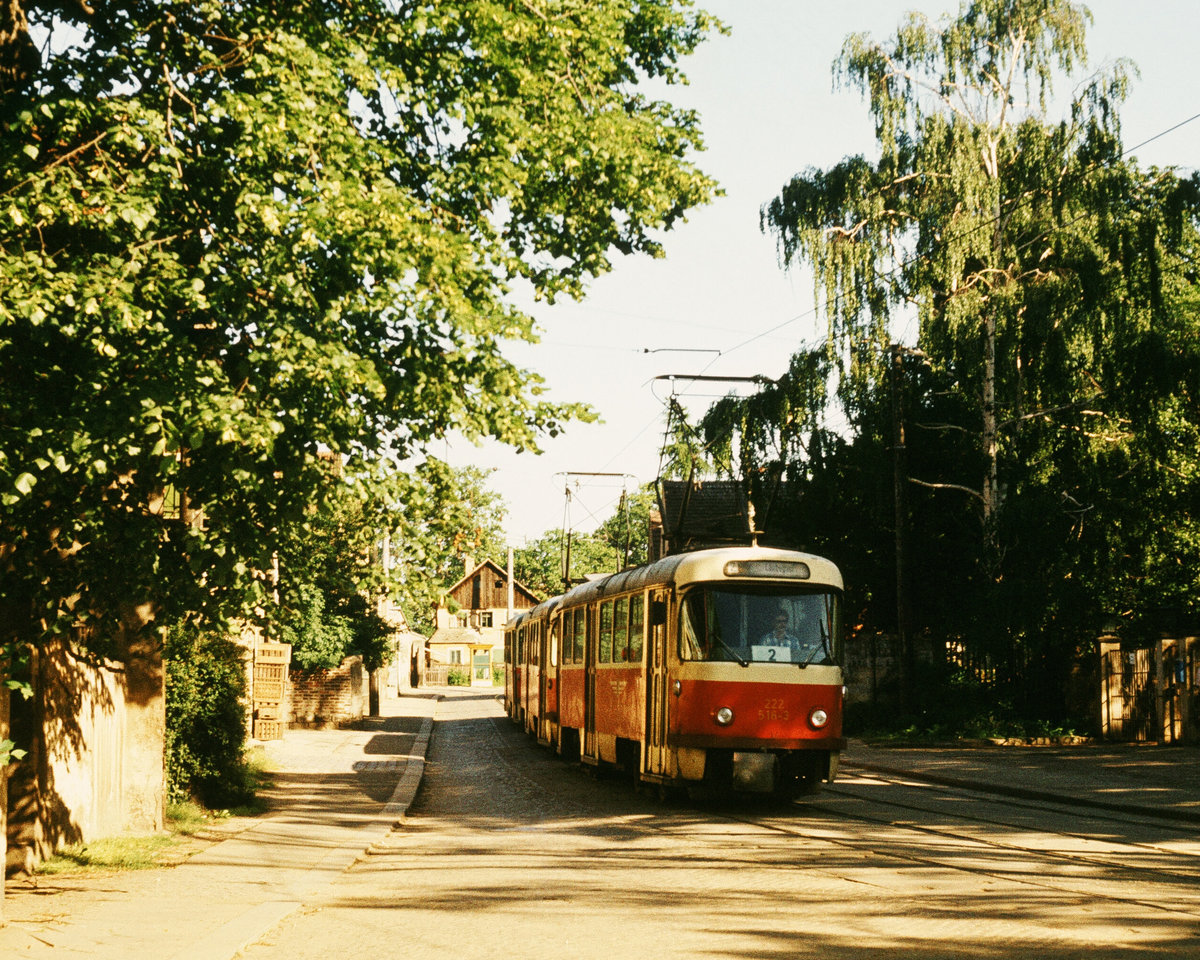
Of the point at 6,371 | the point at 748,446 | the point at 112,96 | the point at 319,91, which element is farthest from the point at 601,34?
the point at 748,446

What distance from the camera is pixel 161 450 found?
27.4 ft

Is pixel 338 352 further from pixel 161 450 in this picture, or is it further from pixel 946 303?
pixel 946 303

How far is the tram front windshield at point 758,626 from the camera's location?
50.5 feet

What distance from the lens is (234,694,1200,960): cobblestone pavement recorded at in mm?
7613

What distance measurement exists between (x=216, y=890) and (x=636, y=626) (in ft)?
28.6

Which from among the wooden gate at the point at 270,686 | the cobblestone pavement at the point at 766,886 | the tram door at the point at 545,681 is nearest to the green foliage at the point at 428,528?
the cobblestone pavement at the point at 766,886

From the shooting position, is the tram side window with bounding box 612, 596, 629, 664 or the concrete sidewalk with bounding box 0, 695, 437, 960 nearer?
the concrete sidewalk with bounding box 0, 695, 437, 960

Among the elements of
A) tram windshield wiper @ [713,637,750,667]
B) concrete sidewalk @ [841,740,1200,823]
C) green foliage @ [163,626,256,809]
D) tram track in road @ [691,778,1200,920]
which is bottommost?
concrete sidewalk @ [841,740,1200,823]

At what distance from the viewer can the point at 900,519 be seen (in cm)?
2948

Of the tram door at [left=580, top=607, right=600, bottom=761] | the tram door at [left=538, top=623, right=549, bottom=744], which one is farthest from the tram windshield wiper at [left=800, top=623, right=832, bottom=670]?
the tram door at [left=538, top=623, right=549, bottom=744]

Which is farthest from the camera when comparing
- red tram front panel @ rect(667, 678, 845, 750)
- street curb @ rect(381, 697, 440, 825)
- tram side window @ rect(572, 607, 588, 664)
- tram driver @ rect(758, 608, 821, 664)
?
tram side window @ rect(572, 607, 588, 664)

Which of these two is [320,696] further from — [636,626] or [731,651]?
[731,651]

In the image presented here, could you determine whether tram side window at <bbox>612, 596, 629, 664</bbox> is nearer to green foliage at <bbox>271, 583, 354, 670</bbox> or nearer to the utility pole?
the utility pole

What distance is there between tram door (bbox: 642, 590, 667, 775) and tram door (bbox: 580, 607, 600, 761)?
3761 mm
